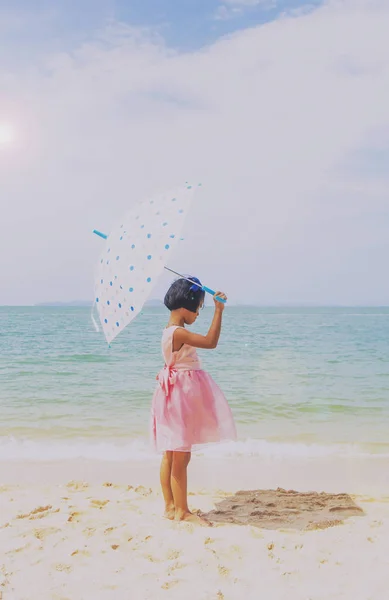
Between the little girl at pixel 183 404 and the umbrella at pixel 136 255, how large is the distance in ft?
0.80

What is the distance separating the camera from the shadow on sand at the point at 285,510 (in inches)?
159

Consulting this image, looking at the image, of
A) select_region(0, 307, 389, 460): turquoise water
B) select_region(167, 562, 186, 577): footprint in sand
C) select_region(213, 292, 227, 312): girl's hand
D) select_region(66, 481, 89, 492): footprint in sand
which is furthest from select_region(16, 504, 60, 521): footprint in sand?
select_region(0, 307, 389, 460): turquoise water

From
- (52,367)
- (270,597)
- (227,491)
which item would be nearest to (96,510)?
(227,491)

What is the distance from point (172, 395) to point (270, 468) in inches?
Result: 89.3

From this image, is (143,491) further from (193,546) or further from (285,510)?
(193,546)

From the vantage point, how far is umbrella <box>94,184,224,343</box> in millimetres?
3674

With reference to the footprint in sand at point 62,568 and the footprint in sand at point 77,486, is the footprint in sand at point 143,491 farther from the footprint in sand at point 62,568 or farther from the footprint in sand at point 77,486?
the footprint in sand at point 62,568

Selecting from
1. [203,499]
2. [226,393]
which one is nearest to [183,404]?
[203,499]

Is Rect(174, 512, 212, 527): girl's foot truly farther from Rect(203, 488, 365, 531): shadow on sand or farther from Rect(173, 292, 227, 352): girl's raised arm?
Rect(173, 292, 227, 352): girl's raised arm

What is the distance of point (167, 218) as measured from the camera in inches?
148

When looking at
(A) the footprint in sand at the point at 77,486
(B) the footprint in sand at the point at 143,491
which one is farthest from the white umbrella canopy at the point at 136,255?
(A) the footprint in sand at the point at 77,486

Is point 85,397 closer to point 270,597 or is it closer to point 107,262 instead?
point 107,262

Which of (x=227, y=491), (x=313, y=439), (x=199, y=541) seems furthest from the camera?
(x=313, y=439)

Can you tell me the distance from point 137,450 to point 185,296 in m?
3.46
